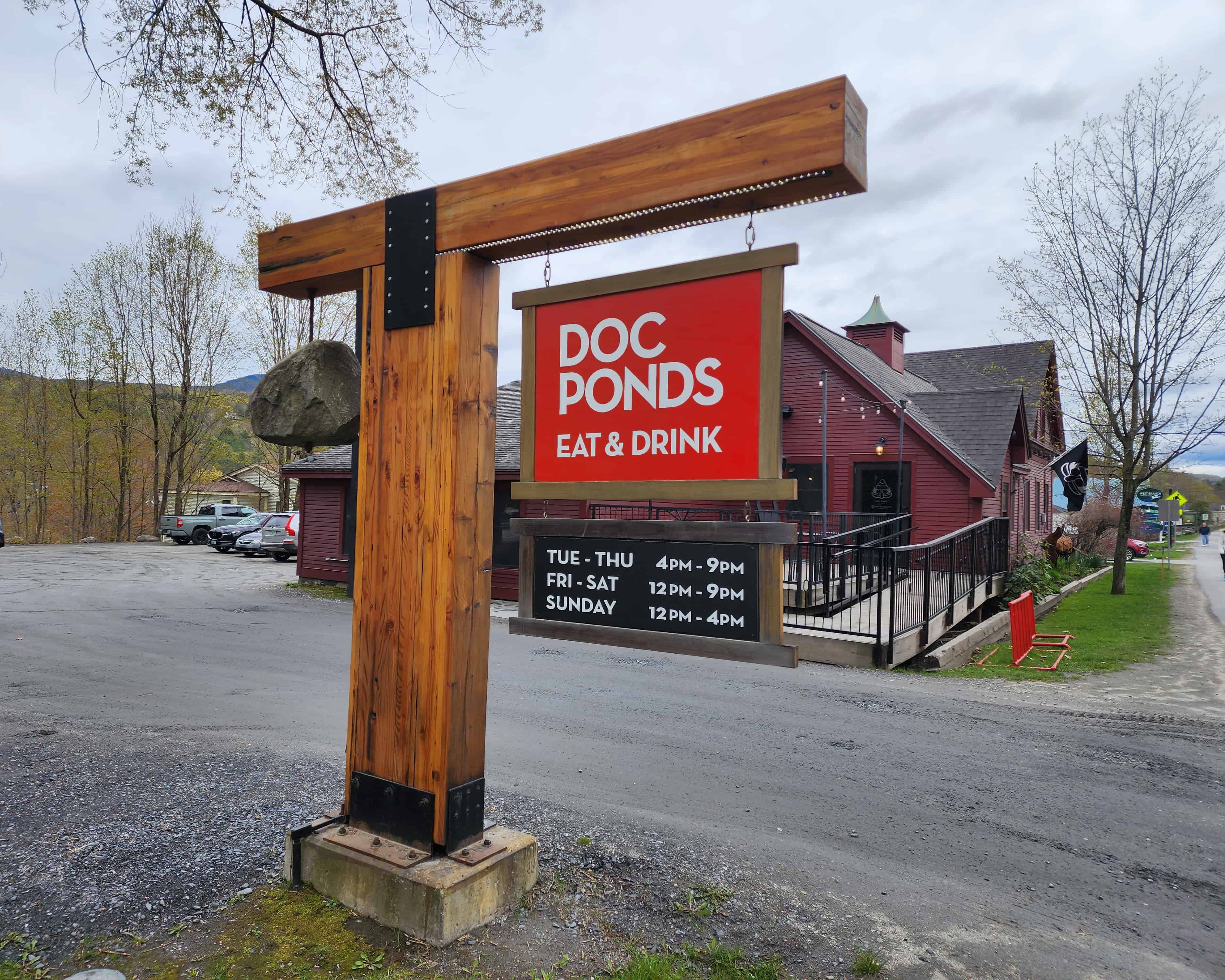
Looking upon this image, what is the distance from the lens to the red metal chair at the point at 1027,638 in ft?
33.3

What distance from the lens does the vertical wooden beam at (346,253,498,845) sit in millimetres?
3146

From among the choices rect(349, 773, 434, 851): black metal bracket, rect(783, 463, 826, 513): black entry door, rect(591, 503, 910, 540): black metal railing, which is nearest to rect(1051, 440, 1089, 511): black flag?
rect(591, 503, 910, 540): black metal railing

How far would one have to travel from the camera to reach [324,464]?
19.0 meters

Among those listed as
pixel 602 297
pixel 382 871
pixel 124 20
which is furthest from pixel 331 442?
pixel 124 20

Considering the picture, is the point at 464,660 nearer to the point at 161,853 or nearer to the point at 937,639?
the point at 161,853

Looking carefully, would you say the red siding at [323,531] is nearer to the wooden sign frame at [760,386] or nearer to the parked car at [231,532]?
the parked car at [231,532]

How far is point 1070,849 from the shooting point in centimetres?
420

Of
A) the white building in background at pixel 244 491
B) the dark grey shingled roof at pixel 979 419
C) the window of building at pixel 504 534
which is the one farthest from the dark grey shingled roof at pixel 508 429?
the white building in background at pixel 244 491

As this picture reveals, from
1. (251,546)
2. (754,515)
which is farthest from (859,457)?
(251,546)

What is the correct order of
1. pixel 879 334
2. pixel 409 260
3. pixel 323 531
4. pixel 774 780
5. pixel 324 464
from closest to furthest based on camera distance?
pixel 409 260
pixel 774 780
pixel 323 531
pixel 324 464
pixel 879 334

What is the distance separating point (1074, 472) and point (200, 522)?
30924mm

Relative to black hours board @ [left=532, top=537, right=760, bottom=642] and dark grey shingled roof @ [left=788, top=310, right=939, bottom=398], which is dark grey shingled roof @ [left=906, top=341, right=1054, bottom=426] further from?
black hours board @ [left=532, top=537, right=760, bottom=642]

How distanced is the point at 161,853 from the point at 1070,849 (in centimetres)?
470

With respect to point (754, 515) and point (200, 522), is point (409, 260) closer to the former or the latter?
point (754, 515)
